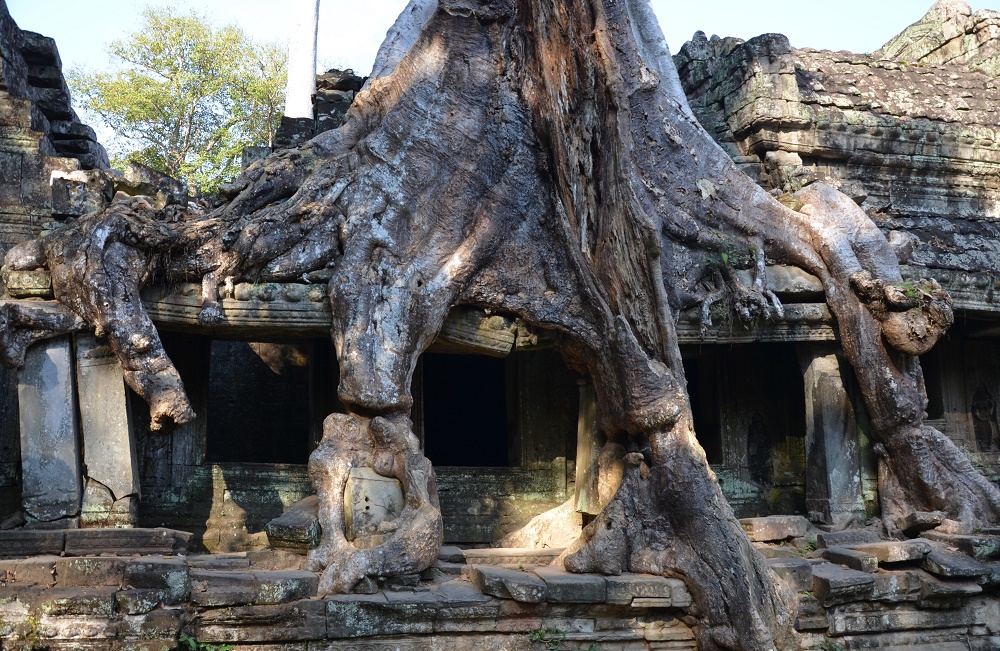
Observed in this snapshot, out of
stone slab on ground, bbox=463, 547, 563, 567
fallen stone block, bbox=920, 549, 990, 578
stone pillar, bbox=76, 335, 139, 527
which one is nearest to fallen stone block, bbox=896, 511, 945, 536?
fallen stone block, bbox=920, 549, 990, 578

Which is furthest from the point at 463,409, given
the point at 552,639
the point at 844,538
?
the point at 552,639

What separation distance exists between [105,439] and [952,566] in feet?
18.7

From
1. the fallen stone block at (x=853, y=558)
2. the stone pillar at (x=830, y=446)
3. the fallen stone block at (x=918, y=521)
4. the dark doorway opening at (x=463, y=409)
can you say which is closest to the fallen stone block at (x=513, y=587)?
the fallen stone block at (x=853, y=558)

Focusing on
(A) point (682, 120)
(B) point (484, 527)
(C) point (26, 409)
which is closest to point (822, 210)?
(A) point (682, 120)

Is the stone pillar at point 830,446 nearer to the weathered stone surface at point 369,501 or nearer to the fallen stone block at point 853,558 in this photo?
the fallen stone block at point 853,558

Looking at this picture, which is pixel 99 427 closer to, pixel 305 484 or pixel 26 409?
pixel 26 409

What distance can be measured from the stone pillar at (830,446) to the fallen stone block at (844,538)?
0.32 m

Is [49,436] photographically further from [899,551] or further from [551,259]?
[899,551]

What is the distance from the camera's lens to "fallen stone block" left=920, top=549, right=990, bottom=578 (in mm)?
7188

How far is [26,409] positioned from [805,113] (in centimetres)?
751

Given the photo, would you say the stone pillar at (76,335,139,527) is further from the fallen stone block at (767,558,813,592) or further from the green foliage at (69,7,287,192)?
the green foliage at (69,7,287,192)

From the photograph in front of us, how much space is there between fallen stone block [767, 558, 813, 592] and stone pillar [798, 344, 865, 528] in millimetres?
1468

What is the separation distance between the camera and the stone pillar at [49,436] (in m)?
6.50

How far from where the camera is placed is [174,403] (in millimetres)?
6625
